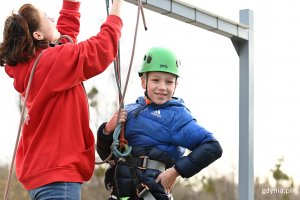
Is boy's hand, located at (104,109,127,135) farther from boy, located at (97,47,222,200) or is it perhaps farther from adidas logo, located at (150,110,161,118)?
adidas logo, located at (150,110,161,118)

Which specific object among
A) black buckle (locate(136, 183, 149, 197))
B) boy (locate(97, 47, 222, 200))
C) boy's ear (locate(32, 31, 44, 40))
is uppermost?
boy's ear (locate(32, 31, 44, 40))

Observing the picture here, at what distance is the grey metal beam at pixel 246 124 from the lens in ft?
22.2

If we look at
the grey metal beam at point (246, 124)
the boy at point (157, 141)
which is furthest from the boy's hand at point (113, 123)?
the grey metal beam at point (246, 124)

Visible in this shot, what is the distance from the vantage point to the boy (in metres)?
3.33

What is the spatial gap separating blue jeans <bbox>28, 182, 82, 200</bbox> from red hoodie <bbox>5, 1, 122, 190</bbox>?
22 millimetres

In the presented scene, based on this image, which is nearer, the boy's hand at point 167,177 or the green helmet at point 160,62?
the boy's hand at point 167,177

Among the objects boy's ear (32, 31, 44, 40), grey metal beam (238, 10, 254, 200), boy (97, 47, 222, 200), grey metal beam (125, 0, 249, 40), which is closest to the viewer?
boy's ear (32, 31, 44, 40)

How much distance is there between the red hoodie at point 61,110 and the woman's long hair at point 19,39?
0.05 meters

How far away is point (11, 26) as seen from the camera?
3.13 m

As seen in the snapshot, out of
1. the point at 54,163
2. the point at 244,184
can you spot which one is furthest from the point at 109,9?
the point at 244,184

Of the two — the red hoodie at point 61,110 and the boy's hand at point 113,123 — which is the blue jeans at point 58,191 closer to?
the red hoodie at point 61,110

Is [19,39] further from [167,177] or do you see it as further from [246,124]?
[246,124]

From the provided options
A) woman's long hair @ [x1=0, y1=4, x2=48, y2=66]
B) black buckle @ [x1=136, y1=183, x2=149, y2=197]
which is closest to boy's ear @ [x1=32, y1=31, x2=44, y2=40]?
woman's long hair @ [x1=0, y1=4, x2=48, y2=66]

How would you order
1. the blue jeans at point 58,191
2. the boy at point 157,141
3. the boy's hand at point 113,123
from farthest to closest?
the boy's hand at point 113,123
the boy at point 157,141
the blue jeans at point 58,191
